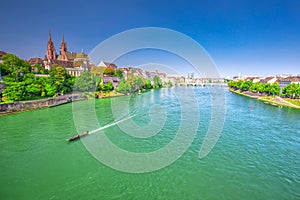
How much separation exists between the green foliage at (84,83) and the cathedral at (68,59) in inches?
519

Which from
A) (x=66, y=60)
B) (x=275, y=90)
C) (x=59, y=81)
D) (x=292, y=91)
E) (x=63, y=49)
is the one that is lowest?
(x=292, y=91)

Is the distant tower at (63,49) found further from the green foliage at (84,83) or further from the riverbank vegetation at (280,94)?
the riverbank vegetation at (280,94)

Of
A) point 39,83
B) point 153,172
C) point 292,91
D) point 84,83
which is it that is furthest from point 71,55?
point 292,91

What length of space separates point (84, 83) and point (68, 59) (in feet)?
75.2

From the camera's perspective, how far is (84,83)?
26641 mm

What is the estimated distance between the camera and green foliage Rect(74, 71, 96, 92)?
26.3 m

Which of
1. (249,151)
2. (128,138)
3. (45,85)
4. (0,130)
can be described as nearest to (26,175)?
(128,138)

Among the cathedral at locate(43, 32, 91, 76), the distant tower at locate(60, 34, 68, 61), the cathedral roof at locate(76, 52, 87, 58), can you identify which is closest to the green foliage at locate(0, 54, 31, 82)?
the cathedral at locate(43, 32, 91, 76)

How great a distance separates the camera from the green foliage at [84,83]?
86.4ft

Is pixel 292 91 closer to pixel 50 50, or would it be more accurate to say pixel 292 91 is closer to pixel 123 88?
pixel 123 88

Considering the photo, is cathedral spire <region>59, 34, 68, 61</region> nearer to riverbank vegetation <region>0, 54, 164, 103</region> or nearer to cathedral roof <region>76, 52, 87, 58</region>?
cathedral roof <region>76, 52, 87, 58</region>

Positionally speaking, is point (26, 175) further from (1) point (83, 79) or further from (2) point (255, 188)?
(1) point (83, 79)

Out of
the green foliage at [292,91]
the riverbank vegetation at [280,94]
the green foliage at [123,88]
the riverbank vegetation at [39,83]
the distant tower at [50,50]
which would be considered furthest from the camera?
the distant tower at [50,50]

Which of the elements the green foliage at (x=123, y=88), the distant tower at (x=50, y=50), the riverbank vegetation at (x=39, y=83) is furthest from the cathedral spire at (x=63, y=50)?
the green foliage at (x=123, y=88)
